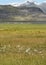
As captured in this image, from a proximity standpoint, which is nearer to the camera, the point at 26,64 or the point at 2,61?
the point at 26,64

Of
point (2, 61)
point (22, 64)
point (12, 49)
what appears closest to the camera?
point (22, 64)

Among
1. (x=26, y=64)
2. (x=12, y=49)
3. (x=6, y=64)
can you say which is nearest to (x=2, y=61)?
(x=6, y=64)

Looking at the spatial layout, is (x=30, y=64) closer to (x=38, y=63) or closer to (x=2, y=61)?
(x=38, y=63)

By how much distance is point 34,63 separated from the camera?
79.6 ft

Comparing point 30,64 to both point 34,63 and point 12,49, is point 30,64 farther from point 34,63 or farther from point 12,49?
point 12,49

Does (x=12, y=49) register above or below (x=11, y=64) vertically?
below

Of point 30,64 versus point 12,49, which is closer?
point 30,64

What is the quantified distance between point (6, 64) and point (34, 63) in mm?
2721

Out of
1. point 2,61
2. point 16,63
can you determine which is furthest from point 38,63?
point 2,61

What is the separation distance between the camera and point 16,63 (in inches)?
957

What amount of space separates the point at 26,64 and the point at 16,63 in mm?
956

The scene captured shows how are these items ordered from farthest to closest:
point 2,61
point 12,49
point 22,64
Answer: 1. point 12,49
2. point 2,61
3. point 22,64

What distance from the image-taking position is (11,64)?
24.5m

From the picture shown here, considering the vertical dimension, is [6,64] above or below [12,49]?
above
